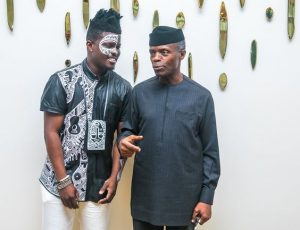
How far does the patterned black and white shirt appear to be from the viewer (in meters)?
1.55

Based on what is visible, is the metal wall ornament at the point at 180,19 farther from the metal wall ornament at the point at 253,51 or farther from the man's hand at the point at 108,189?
the man's hand at the point at 108,189

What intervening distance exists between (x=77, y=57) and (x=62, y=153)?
0.42m

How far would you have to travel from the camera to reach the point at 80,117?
156 centimetres

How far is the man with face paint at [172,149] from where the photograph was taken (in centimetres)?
148

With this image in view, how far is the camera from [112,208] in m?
1.82

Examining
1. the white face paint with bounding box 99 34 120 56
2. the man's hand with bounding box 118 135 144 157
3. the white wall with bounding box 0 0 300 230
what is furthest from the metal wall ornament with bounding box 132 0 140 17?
the man's hand with bounding box 118 135 144 157

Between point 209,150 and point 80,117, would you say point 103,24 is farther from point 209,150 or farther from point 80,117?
point 209,150

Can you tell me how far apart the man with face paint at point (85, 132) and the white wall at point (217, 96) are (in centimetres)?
22

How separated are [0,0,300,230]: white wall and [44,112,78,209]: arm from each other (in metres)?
0.26

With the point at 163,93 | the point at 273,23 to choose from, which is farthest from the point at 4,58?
the point at 273,23

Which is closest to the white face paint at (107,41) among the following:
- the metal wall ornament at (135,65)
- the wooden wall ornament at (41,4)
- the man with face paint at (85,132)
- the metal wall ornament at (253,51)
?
the man with face paint at (85,132)

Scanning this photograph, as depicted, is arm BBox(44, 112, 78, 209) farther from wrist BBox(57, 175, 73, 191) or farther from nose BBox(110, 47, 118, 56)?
nose BBox(110, 47, 118, 56)

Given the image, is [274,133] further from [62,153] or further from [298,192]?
[62,153]

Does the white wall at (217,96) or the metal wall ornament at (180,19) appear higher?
the metal wall ornament at (180,19)
